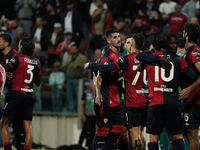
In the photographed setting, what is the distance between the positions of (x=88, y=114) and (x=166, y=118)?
5631 millimetres

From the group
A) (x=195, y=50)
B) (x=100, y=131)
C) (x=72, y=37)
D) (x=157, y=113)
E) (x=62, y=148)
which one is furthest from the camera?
(x=72, y=37)

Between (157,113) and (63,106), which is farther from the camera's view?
(63,106)

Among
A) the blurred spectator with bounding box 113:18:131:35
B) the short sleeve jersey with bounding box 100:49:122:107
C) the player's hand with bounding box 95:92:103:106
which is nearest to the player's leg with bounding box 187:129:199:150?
the short sleeve jersey with bounding box 100:49:122:107

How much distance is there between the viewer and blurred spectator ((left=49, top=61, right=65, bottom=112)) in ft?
37.2

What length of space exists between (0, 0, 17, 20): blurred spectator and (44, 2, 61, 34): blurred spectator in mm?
1197

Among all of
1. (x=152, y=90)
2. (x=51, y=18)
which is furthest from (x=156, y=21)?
(x=152, y=90)

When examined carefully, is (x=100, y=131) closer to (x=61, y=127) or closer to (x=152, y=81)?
(x=152, y=81)

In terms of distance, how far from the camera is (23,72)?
7258mm

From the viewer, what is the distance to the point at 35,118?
11727mm

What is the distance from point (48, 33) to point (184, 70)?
8.96 meters

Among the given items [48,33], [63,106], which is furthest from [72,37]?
[63,106]

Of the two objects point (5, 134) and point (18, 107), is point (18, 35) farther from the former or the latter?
point (5, 134)

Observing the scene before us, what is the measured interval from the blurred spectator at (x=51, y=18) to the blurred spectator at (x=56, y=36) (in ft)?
0.86

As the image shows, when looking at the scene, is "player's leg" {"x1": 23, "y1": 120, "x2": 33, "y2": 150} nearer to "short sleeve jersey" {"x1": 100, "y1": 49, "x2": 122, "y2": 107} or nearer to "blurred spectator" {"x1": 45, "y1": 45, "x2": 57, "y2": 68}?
"short sleeve jersey" {"x1": 100, "y1": 49, "x2": 122, "y2": 107}
